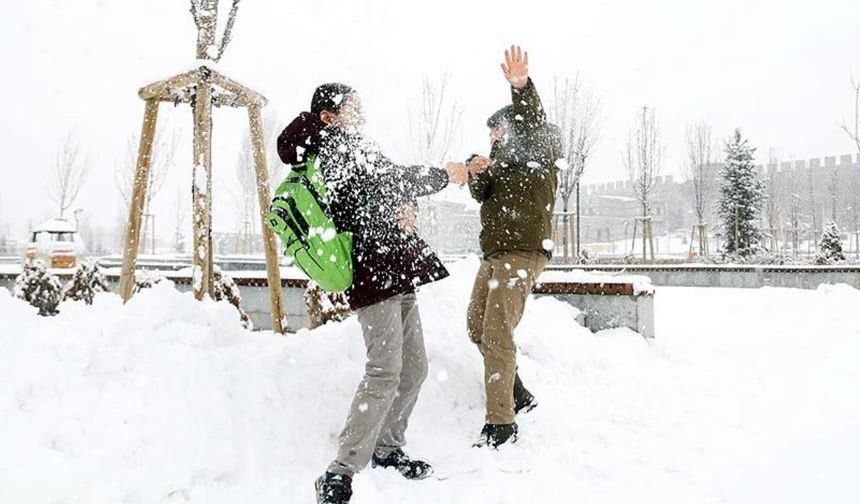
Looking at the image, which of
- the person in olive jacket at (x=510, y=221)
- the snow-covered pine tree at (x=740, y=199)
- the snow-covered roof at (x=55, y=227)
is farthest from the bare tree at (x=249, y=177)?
the person in olive jacket at (x=510, y=221)

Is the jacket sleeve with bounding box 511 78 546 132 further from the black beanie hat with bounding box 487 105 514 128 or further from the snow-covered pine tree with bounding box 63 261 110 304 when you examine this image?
the snow-covered pine tree with bounding box 63 261 110 304

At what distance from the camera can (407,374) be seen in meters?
2.76

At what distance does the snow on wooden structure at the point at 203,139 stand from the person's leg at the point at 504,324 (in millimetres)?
2011

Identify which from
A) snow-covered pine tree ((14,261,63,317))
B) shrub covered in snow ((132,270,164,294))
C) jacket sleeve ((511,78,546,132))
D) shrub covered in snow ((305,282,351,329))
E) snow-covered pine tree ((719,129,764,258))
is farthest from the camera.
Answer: snow-covered pine tree ((719,129,764,258))

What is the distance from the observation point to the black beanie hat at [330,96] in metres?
2.62

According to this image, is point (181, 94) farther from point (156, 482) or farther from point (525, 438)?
point (525, 438)

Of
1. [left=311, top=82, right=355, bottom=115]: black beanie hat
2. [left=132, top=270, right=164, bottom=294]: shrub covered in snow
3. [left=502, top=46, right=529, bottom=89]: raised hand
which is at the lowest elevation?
[left=132, top=270, right=164, bottom=294]: shrub covered in snow

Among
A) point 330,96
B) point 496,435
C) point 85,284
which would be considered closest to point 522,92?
point 330,96

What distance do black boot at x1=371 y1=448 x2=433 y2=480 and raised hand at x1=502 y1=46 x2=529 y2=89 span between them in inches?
77.0

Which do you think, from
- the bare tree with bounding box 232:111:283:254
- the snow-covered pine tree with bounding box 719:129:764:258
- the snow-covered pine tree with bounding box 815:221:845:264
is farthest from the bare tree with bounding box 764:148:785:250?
the bare tree with bounding box 232:111:283:254

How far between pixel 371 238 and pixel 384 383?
2.04ft

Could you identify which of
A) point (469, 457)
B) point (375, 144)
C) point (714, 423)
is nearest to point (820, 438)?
point (714, 423)

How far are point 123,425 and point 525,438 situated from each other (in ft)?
6.37

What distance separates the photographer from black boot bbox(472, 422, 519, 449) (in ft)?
9.79
